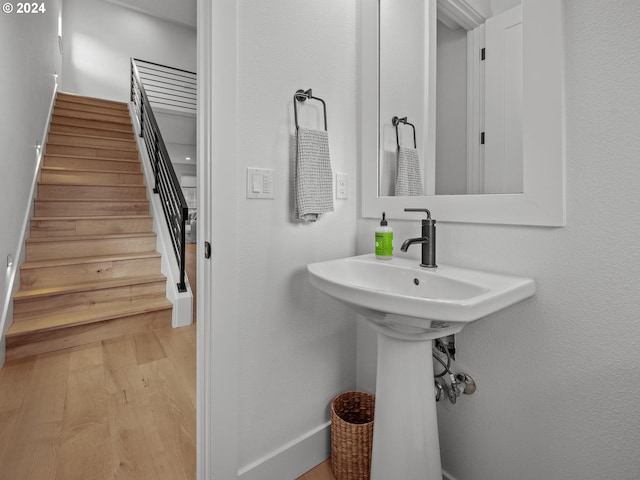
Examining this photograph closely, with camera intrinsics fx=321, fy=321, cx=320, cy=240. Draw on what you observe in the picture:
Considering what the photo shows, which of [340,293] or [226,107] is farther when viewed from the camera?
[226,107]

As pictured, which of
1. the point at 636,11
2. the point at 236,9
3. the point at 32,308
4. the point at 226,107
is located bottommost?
the point at 32,308

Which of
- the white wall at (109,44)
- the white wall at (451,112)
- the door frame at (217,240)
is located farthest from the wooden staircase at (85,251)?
the white wall at (451,112)

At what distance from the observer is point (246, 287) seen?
3.66 feet

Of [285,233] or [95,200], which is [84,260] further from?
[285,233]

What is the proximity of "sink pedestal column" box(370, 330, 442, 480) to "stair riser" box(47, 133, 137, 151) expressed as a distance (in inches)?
164

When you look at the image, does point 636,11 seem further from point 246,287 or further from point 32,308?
point 32,308

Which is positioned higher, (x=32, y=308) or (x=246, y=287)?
(x=246, y=287)

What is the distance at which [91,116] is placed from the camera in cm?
411

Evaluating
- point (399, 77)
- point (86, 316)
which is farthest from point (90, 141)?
point (399, 77)

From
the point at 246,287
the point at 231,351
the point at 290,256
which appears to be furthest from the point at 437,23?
the point at 231,351

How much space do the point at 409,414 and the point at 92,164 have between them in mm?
3980

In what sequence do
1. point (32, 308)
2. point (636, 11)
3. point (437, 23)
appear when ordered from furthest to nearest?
point (32, 308), point (437, 23), point (636, 11)

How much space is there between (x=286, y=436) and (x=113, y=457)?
72 centimetres

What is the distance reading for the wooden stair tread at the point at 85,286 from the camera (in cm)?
226
